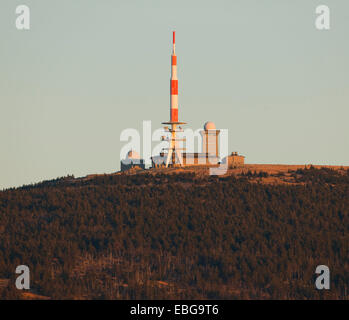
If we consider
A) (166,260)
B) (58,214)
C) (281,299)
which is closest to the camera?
(281,299)

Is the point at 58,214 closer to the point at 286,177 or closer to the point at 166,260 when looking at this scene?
the point at 166,260

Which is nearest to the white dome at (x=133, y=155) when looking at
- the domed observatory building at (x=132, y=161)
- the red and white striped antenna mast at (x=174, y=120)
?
the domed observatory building at (x=132, y=161)

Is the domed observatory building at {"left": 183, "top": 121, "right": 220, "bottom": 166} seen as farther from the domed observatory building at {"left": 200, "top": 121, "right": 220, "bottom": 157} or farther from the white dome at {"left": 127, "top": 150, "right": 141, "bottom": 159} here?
the white dome at {"left": 127, "top": 150, "right": 141, "bottom": 159}

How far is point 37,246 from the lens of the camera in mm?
62000

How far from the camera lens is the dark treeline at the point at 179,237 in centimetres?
5603

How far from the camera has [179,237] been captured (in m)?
63.3

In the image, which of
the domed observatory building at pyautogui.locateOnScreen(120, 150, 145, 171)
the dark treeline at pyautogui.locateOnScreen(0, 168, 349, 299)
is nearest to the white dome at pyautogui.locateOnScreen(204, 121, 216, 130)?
the domed observatory building at pyautogui.locateOnScreen(120, 150, 145, 171)

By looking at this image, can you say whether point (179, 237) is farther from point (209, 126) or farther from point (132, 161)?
point (132, 161)

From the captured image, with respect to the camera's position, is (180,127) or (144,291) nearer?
(144,291)

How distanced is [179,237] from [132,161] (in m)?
29.2

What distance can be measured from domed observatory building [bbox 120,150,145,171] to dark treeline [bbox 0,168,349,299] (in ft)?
37.8

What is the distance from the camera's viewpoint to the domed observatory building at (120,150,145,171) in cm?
9077
